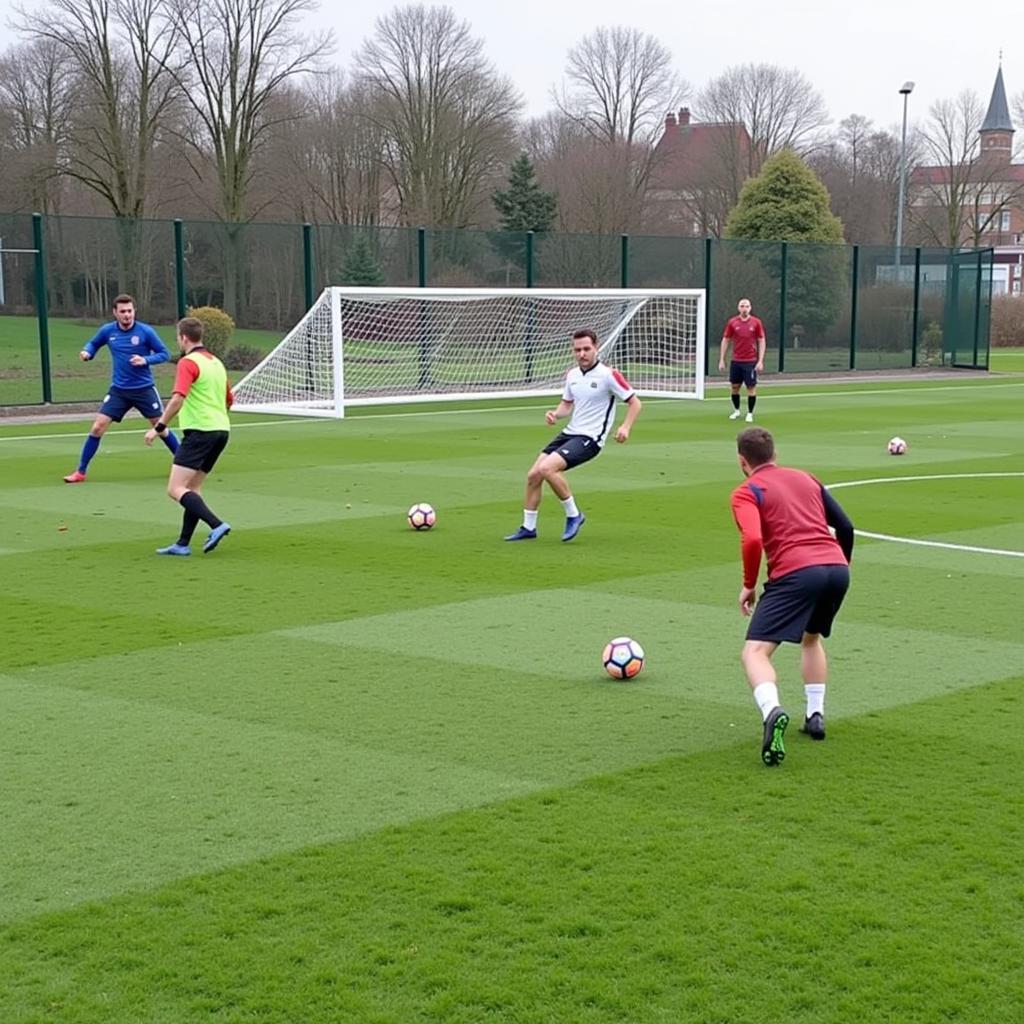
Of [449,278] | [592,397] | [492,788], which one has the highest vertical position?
[449,278]

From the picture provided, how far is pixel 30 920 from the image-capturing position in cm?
492

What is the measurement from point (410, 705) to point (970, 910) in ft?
10.8

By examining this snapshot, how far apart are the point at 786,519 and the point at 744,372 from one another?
61.4 ft

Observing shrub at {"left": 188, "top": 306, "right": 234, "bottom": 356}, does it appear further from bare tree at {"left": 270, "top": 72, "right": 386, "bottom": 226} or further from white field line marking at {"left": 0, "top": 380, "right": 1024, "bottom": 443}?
bare tree at {"left": 270, "top": 72, "right": 386, "bottom": 226}

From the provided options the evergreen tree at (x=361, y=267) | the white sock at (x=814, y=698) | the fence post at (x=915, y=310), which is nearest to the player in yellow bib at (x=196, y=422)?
the white sock at (x=814, y=698)

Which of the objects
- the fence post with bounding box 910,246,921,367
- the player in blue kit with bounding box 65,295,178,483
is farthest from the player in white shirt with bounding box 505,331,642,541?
the fence post with bounding box 910,246,921,367

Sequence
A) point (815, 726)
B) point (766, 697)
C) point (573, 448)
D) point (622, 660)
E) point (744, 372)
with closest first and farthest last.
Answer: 1. point (766, 697)
2. point (815, 726)
3. point (622, 660)
4. point (573, 448)
5. point (744, 372)

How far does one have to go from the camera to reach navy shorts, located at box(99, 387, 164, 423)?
1734cm

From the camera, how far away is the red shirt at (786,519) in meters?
6.64

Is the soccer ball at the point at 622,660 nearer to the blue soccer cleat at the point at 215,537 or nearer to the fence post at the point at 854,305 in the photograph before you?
the blue soccer cleat at the point at 215,537

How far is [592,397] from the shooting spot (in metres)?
13.1

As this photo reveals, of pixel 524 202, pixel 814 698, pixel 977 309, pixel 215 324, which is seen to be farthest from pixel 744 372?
pixel 524 202

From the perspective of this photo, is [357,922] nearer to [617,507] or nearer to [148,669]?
[148,669]

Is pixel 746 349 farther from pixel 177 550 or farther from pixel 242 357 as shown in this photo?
pixel 177 550
